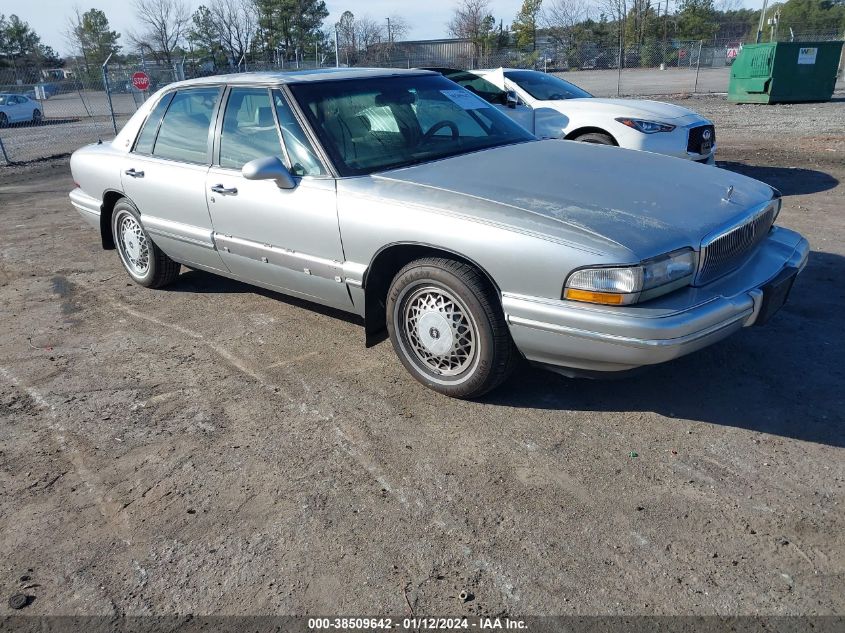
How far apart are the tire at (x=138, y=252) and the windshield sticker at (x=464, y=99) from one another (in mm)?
2695

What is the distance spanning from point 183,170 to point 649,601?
4.05 metres

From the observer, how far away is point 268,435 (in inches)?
136

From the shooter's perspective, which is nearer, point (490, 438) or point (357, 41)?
point (490, 438)

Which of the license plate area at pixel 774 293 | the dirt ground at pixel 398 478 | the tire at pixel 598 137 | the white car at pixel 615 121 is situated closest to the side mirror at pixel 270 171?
the dirt ground at pixel 398 478

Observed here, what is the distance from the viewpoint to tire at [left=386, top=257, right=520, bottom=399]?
3.32 m

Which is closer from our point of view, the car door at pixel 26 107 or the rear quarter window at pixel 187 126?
the rear quarter window at pixel 187 126

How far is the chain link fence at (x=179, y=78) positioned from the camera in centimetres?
2045

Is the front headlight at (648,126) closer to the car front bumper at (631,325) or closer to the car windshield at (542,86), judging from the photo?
the car windshield at (542,86)

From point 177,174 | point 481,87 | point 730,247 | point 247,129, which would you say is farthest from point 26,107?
point 730,247

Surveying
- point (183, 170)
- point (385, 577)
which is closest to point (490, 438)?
point (385, 577)

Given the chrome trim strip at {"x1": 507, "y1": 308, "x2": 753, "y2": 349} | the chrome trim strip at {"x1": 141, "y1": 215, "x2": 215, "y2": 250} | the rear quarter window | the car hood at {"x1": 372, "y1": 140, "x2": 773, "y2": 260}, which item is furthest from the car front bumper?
the rear quarter window

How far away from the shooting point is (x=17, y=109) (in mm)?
24828

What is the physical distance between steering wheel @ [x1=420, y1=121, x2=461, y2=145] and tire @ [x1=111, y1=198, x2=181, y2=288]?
2.57m

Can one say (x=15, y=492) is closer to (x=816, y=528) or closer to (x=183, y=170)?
(x=183, y=170)
